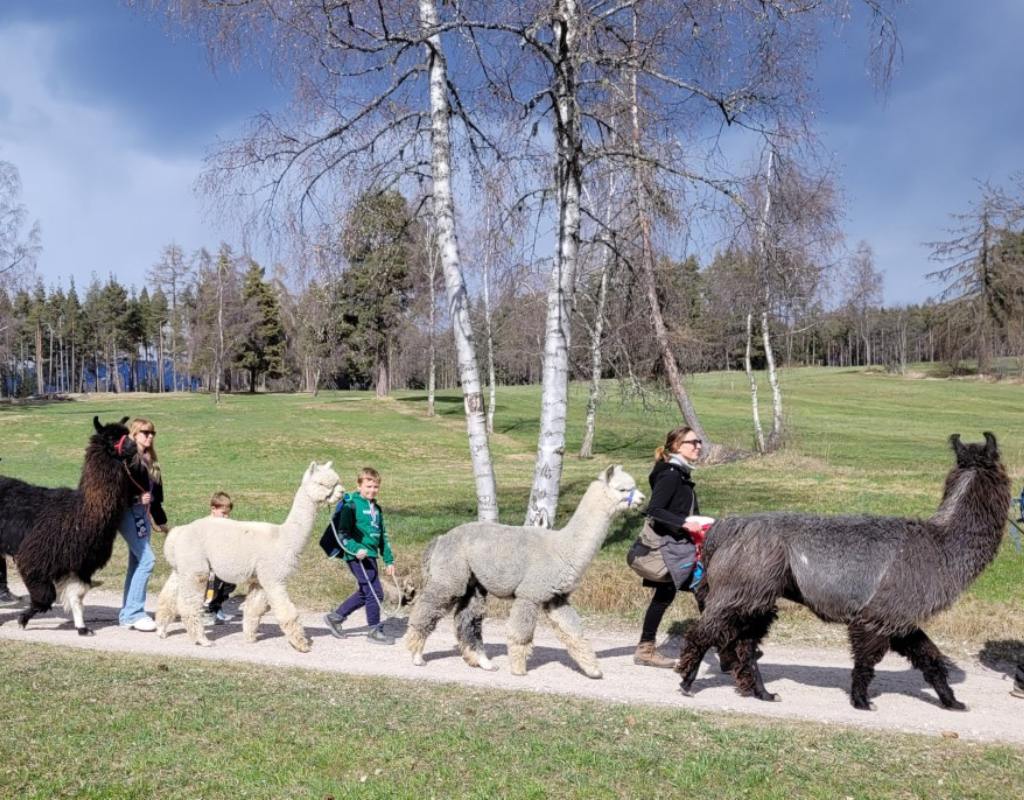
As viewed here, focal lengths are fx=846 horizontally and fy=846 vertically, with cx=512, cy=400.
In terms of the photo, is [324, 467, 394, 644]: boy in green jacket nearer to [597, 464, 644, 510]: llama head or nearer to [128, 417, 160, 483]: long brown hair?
[128, 417, 160, 483]: long brown hair

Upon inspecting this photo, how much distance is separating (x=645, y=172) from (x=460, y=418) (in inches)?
1537

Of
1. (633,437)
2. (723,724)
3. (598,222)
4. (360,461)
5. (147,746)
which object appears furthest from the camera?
(633,437)

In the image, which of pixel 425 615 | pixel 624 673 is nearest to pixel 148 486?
pixel 425 615

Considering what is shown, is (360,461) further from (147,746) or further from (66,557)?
(147,746)

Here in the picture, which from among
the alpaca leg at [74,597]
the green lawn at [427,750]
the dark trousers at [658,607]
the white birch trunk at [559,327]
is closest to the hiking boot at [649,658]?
the dark trousers at [658,607]

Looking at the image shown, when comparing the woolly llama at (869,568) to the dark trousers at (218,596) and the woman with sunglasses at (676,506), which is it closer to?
the woman with sunglasses at (676,506)

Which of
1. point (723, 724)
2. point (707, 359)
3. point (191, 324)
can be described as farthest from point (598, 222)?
point (191, 324)

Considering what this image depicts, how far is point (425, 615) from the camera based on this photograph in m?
7.71

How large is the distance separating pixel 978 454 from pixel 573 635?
3.47m

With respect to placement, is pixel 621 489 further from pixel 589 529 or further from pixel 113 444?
pixel 113 444

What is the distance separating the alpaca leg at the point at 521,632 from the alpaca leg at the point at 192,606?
3.32 metres

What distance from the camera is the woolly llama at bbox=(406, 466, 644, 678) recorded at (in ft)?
23.5

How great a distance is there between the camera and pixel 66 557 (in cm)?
878

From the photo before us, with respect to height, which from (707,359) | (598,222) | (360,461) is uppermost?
(598,222)
